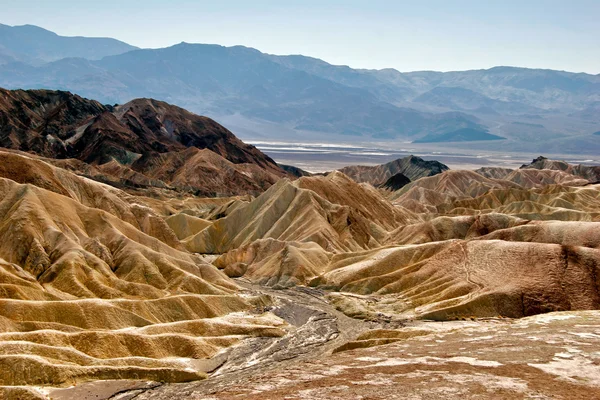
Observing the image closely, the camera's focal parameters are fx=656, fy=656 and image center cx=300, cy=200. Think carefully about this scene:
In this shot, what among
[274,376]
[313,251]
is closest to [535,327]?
[274,376]

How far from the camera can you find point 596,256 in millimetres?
122438

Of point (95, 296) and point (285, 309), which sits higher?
point (95, 296)

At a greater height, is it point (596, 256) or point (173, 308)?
point (596, 256)

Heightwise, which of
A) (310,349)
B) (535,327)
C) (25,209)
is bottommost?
(310,349)

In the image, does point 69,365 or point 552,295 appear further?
point 552,295

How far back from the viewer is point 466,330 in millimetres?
100062

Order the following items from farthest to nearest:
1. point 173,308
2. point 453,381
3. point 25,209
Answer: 1. point 25,209
2. point 173,308
3. point 453,381

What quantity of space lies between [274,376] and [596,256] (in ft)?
253

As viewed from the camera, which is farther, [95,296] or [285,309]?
[285,309]

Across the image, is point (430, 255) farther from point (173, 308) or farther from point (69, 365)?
point (69, 365)

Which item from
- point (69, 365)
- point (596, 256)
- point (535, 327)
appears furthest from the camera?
point (596, 256)

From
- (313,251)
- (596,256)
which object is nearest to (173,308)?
(313,251)

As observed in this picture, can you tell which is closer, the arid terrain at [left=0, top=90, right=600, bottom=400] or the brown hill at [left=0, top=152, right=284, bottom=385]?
the arid terrain at [left=0, top=90, right=600, bottom=400]

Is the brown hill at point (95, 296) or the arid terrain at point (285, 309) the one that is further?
the brown hill at point (95, 296)
